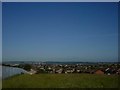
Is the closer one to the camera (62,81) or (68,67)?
(62,81)

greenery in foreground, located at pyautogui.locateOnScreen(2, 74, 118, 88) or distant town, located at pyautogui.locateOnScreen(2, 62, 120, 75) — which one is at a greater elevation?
distant town, located at pyautogui.locateOnScreen(2, 62, 120, 75)

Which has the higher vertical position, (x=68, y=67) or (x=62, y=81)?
(x=68, y=67)

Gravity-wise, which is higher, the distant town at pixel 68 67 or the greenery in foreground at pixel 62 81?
the distant town at pixel 68 67

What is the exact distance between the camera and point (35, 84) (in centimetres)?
513

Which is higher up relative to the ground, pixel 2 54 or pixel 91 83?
pixel 2 54

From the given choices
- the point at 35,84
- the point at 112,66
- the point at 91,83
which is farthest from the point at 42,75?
the point at 112,66

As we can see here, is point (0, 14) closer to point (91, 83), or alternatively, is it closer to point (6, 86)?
point (6, 86)

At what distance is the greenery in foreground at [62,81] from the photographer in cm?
498

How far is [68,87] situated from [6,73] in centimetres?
127

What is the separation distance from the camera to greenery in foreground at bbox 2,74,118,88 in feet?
16.3

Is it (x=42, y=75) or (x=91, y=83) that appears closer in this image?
(x=91, y=83)

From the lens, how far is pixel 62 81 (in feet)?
17.0

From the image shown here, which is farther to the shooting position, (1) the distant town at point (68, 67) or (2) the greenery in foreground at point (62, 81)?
(1) the distant town at point (68, 67)

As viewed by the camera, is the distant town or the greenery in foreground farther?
the distant town
